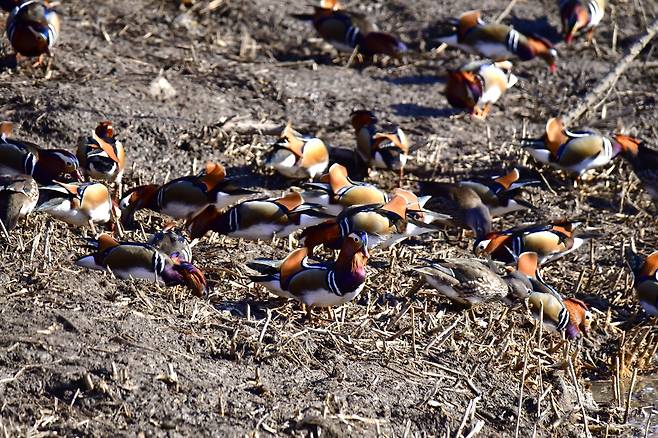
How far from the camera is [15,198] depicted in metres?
7.81

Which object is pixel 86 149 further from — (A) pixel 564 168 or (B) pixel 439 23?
(B) pixel 439 23

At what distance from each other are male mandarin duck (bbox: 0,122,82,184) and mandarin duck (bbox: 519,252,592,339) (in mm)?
3179

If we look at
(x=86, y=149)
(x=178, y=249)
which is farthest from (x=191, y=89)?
(x=178, y=249)

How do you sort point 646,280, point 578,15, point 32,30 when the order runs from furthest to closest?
point 578,15
point 32,30
point 646,280

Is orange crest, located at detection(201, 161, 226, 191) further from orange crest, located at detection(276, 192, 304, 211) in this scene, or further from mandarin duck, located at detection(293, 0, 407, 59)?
mandarin duck, located at detection(293, 0, 407, 59)

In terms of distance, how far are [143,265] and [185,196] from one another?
4.88 ft

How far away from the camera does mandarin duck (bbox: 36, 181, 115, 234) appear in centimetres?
810

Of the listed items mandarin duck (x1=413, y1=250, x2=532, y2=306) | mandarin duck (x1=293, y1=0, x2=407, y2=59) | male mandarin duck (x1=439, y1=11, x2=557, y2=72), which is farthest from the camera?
male mandarin duck (x1=439, y1=11, x2=557, y2=72)

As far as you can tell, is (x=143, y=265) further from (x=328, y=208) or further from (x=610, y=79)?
(x=610, y=79)

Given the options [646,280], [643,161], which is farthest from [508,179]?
[646,280]

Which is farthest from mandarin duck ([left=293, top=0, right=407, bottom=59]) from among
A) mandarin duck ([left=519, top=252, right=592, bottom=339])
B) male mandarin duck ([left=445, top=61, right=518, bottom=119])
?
mandarin duck ([left=519, top=252, right=592, bottom=339])

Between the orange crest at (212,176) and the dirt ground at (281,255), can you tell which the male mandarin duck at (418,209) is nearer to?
the dirt ground at (281,255)

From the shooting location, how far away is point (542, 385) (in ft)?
23.2

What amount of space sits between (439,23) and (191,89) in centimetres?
304
